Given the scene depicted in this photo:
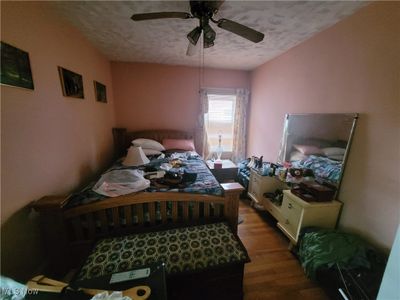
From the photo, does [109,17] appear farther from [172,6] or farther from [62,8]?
[172,6]

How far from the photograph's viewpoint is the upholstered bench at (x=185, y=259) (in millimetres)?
1116

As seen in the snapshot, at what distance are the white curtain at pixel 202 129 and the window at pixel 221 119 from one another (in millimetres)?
103

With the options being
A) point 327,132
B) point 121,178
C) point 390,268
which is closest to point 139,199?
point 121,178

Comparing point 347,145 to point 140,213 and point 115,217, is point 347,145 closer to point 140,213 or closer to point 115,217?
point 140,213

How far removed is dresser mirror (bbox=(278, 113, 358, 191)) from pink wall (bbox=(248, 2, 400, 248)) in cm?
7

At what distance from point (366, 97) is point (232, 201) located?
1.49 meters

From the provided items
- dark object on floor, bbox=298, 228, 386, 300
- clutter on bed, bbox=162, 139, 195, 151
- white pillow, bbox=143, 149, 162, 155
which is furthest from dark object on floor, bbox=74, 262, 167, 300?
clutter on bed, bbox=162, 139, 195, 151

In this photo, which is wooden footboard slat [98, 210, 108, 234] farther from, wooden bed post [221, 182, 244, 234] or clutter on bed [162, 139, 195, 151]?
clutter on bed [162, 139, 195, 151]

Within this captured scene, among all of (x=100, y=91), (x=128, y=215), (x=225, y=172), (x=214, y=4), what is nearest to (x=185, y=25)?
(x=214, y=4)

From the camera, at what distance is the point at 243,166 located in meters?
3.29

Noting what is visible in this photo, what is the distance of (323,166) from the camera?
192 centimetres

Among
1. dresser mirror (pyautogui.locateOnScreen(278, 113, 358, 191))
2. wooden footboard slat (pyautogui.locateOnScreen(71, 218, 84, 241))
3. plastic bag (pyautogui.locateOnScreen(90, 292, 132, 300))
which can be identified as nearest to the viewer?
plastic bag (pyautogui.locateOnScreen(90, 292, 132, 300))

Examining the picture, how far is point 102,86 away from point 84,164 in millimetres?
1311

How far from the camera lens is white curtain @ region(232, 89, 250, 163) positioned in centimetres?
364
